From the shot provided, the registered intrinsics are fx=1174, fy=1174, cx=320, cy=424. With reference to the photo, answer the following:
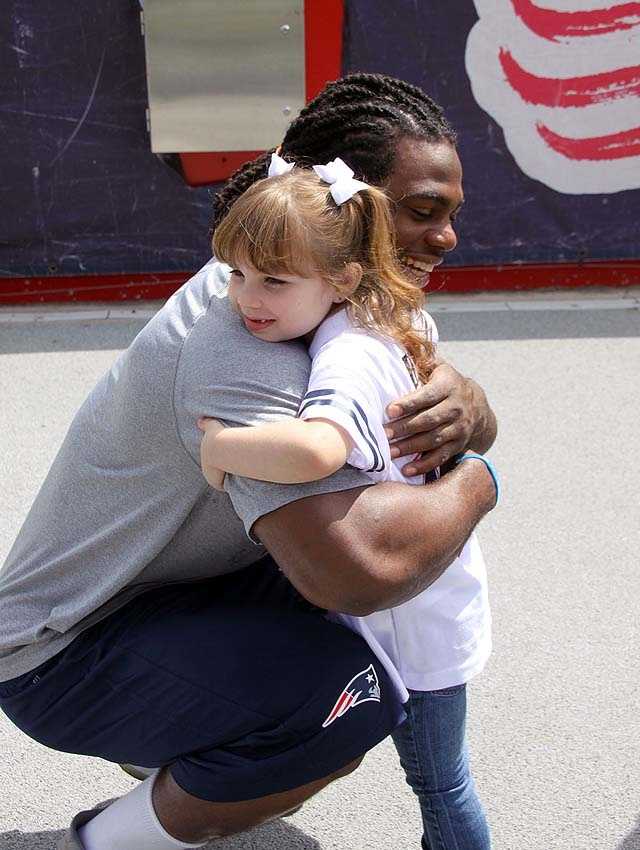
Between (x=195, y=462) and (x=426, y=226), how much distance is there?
56 centimetres

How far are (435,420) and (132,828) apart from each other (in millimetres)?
831

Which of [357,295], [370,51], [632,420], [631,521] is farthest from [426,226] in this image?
[370,51]

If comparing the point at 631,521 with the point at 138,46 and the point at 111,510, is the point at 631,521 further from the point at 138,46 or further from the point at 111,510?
the point at 138,46

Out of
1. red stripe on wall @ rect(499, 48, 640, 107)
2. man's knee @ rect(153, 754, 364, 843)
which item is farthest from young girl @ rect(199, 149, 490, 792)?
red stripe on wall @ rect(499, 48, 640, 107)

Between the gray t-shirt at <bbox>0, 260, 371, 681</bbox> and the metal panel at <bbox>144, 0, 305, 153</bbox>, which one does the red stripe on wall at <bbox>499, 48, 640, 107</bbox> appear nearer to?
the metal panel at <bbox>144, 0, 305, 153</bbox>

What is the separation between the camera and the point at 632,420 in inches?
168

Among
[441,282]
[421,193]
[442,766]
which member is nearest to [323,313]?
[421,193]

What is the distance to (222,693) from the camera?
182 cm

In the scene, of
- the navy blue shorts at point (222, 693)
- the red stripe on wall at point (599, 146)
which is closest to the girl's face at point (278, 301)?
the navy blue shorts at point (222, 693)

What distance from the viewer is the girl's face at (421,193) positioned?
76.3 inches

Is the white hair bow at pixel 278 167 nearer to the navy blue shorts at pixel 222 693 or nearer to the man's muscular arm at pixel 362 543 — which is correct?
the man's muscular arm at pixel 362 543

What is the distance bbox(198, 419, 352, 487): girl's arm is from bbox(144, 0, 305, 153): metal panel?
3.59 meters

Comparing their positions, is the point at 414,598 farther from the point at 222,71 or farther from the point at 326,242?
the point at 222,71

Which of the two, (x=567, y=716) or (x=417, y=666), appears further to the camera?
(x=567, y=716)
